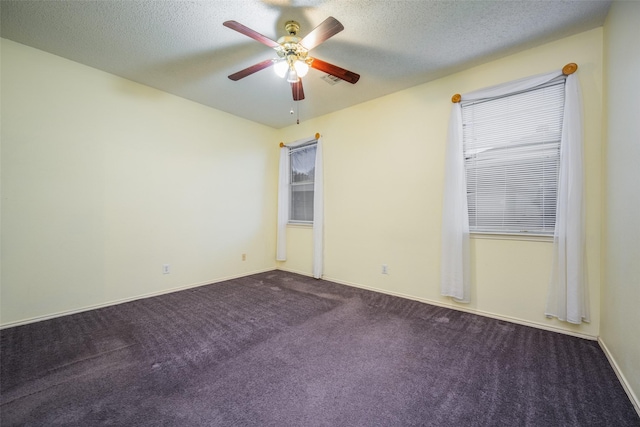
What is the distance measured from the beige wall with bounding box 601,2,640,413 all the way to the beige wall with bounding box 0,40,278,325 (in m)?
4.01

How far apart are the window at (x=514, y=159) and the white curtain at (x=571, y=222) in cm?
11

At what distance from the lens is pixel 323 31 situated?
1.69 m

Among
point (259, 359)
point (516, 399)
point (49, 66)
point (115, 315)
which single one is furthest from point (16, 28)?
point (516, 399)

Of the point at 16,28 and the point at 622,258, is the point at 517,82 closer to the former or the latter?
the point at 622,258

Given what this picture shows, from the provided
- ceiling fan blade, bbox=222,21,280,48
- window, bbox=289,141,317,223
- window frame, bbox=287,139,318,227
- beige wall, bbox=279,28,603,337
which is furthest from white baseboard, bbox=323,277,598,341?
ceiling fan blade, bbox=222,21,280,48

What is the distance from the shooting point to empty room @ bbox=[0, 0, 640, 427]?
4.86ft

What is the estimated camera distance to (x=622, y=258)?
5.21 ft

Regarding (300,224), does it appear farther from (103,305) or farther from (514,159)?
(514,159)

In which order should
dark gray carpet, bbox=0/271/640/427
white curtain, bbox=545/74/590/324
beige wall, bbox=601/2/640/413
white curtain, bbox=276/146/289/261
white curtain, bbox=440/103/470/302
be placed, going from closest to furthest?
dark gray carpet, bbox=0/271/640/427 < beige wall, bbox=601/2/640/413 < white curtain, bbox=545/74/590/324 < white curtain, bbox=440/103/470/302 < white curtain, bbox=276/146/289/261

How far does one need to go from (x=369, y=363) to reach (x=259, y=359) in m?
0.78

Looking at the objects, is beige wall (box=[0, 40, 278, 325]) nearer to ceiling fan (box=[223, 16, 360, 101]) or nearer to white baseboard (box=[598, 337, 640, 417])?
ceiling fan (box=[223, 16, 360, 101])

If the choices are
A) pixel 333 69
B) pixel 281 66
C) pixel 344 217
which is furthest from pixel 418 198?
pixel 281 66

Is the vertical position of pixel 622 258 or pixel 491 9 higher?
pixel 491 9

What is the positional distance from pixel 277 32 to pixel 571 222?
2.88 meters
